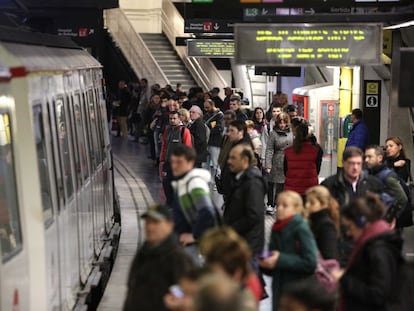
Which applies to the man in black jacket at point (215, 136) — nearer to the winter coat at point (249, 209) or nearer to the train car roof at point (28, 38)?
the train car roof at point (28, 38)

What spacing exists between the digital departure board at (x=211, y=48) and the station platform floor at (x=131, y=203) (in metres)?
2.82

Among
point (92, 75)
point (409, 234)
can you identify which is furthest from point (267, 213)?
point (92, 75)

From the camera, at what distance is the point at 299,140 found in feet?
50.1

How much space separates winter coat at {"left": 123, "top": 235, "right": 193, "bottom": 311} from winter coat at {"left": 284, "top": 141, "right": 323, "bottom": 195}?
7.75 m

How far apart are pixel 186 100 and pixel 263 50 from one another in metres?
12.9

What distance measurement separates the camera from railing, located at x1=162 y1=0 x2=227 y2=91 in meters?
40.8

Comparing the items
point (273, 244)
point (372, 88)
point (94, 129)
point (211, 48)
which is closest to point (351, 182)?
point (273, 244)

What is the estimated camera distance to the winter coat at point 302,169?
15094 mm

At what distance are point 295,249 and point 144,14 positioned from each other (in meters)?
36.4

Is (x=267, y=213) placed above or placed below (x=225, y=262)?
below

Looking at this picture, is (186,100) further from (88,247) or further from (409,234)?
(88,247)

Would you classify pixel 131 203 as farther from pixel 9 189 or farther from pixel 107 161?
pixel 9 189

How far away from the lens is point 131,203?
70.3ft

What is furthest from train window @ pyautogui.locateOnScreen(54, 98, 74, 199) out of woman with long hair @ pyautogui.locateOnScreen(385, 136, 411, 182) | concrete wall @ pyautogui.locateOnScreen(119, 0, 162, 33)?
concrete wall @ pyautogui.locateOnScreen(119, 0, 162, 33)
